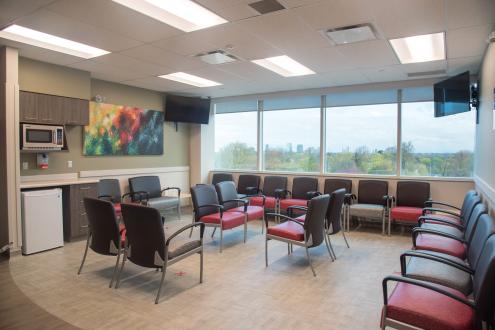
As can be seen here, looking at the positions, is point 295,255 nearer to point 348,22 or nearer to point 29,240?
point 348,22

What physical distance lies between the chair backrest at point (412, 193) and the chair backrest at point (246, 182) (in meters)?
2.94

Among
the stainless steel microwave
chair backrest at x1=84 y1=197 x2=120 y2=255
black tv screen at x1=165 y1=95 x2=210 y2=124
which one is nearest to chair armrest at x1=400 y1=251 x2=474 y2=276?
chair backrest at x1=84 y1=197 x2=120 y2=255

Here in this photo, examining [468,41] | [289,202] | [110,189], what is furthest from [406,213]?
[110,189]

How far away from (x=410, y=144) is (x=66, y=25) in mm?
5825

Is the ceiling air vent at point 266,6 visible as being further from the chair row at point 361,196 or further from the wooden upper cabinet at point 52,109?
the chair row at point 361,196

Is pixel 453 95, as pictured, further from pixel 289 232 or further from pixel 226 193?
pixel 226 193

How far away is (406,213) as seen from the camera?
5.38 meters

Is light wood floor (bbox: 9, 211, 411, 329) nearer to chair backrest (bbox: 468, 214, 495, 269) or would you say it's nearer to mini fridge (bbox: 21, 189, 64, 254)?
mini fridge (bbox: 21, 189, 64, 254)

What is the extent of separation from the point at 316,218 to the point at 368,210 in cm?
230

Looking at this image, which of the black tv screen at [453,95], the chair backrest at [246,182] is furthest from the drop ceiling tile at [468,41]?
the chair backrest at [246,182]

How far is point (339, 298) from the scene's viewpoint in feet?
10.7

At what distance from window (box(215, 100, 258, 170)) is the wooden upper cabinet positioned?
142 inches

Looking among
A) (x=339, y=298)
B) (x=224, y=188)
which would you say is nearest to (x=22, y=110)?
(x=224, y=188)

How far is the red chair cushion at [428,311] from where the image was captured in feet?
6.14
